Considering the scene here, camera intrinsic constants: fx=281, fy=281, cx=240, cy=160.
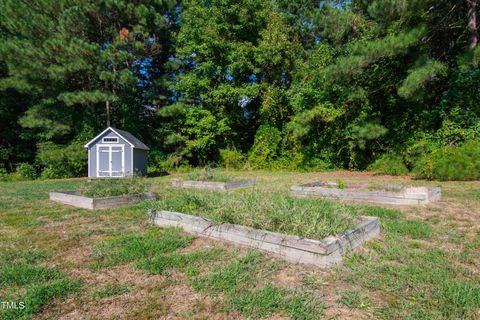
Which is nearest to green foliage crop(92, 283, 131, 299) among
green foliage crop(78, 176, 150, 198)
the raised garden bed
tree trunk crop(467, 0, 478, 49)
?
green foliage crop(78, 176, 150, 198)

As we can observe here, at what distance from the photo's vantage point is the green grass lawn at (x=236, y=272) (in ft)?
7.11

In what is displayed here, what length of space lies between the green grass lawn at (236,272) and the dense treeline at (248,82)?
311 inches

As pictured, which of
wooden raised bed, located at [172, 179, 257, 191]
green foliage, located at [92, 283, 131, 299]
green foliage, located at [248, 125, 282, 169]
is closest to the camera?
green foliage, located at [92, 283, 131, 299]

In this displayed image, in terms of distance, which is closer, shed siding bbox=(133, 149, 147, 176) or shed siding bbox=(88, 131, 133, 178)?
shed siding bbox=(88, 131, 133, 178)

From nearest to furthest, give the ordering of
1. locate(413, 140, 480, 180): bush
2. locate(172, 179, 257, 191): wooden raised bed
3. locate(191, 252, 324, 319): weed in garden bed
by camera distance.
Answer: locate(191, 252, 324, 319): weed in garden bed, locate(172, 179, 257, 191): wooden raised bed, locate(413, 140, 480, 180): bush

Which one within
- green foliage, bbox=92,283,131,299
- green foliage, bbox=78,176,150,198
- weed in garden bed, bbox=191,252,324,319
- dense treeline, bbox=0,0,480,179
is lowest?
green foliage, bbox=92,283,131,299

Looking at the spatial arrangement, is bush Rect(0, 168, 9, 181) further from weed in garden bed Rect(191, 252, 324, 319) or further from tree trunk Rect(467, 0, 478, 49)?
tree trunk Rect(467, 0, 478, 49)

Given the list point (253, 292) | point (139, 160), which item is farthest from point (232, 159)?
point (253, 292)

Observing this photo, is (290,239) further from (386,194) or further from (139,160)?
(139,160)

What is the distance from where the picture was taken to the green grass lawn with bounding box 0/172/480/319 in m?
2.17

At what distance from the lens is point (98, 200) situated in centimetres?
597

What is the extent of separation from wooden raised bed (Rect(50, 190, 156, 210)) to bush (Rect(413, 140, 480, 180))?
904cm

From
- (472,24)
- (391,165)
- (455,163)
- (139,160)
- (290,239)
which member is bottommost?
(290,239)

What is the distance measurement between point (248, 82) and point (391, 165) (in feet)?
34.7
